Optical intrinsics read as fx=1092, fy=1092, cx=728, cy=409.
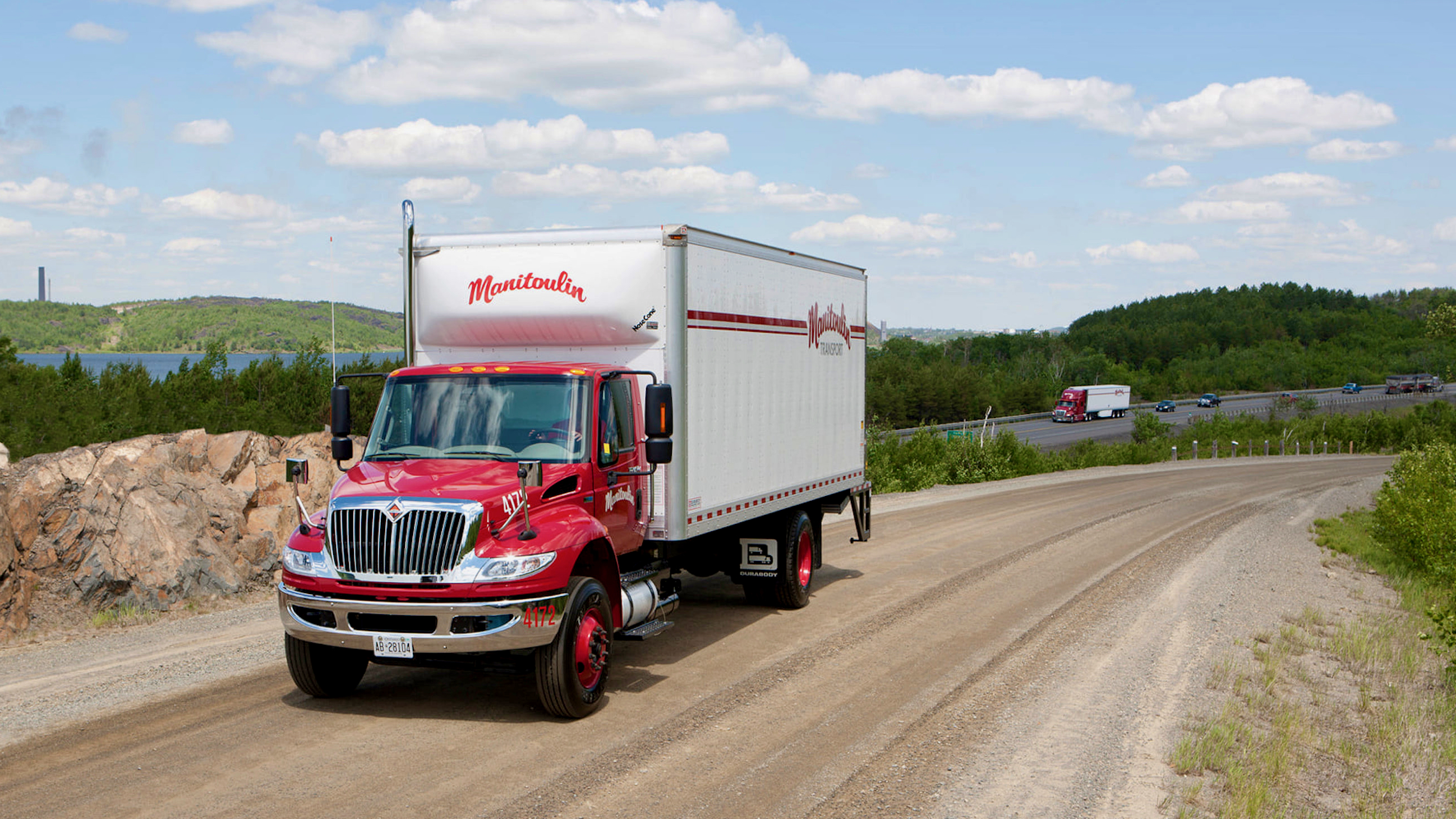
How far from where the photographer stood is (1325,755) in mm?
7707

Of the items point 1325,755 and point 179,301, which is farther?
point 179,301

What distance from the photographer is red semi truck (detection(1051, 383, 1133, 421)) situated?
9606cm

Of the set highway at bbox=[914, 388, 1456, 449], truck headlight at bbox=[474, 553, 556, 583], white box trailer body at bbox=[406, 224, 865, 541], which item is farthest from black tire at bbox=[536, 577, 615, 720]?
highway at bbox=[914, 388, 1456, 449]

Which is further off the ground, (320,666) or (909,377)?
(909,377)

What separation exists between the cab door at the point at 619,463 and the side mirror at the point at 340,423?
218 centimetres

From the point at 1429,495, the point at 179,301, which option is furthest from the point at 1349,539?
the point at 179,301

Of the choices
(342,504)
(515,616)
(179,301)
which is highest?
(179,301)

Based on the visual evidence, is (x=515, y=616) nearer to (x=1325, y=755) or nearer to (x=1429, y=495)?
(x=1325, y=755)

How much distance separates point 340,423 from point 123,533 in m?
5.31

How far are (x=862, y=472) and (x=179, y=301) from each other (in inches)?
7927

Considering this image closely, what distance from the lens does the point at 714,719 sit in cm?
820

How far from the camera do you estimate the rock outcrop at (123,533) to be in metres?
12.3

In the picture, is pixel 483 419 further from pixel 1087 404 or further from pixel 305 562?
pixel 1087 404

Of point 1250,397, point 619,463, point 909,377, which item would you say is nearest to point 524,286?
point 619,463
